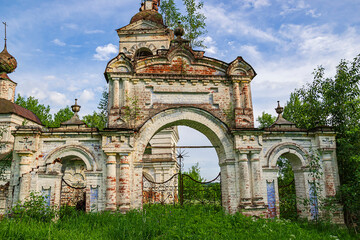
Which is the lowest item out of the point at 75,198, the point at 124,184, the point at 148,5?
the point at 75,198

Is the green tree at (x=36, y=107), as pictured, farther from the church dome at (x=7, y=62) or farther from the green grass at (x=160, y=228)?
the green grass at (x=160, y=228)

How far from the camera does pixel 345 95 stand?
11.5 m

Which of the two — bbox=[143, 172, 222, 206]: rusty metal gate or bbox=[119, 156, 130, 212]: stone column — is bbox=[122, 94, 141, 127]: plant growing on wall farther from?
bbox=[143, 172, 222, 206]: rusty metal gate

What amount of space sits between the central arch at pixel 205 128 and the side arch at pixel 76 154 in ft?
5.00

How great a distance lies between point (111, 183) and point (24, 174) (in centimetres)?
270

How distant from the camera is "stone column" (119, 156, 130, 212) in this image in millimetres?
→ 9203

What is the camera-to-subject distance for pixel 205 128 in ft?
34.6

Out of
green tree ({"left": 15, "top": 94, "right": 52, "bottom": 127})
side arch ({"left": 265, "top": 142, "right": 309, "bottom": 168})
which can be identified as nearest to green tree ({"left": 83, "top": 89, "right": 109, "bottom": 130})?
green tree ({"left": 15, "top": 94, "right": 52, "bottom": 127})

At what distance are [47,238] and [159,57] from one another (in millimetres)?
6804

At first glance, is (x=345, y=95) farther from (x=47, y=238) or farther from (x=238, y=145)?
(x=47, y=238)

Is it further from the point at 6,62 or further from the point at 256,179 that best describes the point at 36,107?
the point at 256,179

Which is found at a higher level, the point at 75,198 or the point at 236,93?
the point at 236,93

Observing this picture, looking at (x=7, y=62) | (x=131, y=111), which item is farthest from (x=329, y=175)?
(x=7, y=62)

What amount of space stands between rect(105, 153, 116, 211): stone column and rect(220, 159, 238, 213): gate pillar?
373cm
